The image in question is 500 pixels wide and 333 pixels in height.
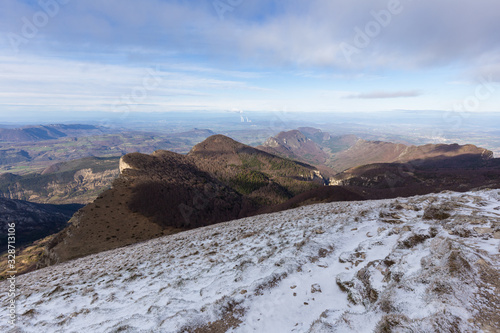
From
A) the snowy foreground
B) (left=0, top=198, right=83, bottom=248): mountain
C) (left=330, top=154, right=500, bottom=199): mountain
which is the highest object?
the snowy foreground

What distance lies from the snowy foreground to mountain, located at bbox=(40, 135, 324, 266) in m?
25.6

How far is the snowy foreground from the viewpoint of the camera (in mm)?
4566

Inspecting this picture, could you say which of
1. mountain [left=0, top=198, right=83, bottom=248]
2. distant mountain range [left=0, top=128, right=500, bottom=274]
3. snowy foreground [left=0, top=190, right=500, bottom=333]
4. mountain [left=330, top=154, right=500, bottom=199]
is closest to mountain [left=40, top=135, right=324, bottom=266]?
distant mountain range [left=0, top=128, right=500, bottom=274]

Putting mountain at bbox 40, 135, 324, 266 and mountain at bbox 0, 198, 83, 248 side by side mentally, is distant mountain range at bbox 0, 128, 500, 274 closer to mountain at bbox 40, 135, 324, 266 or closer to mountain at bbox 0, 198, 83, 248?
mountain at bbox 40, 135, 324, 266

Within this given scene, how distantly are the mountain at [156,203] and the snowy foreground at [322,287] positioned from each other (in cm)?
2558

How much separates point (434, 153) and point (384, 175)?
483 ft

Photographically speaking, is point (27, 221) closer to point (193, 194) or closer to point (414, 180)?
point (193, 194)

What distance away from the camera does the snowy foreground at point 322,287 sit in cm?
457

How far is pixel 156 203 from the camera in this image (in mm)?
50250

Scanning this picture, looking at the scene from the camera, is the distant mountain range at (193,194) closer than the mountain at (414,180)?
Yes

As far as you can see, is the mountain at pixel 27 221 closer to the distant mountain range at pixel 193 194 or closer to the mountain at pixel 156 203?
the distant mountain range at pixel 193 194

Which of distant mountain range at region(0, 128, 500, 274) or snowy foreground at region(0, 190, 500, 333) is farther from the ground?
snowy foreground at region(0, 190, 500, 333)

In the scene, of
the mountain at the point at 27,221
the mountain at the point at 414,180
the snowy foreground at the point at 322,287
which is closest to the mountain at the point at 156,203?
the snowy foreground at the point at 322,287

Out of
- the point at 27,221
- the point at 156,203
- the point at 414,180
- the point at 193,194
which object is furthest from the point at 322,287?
the point at 27,221
